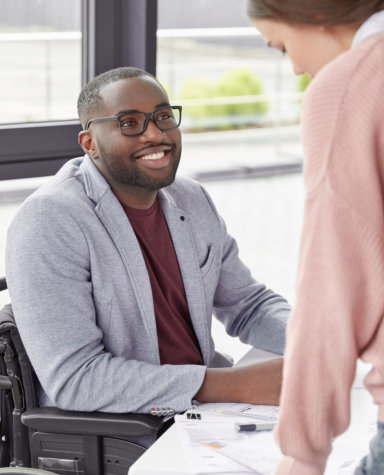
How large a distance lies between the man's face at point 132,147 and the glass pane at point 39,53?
0.67m

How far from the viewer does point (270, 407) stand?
1802 millimetres

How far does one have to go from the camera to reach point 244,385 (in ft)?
6.06

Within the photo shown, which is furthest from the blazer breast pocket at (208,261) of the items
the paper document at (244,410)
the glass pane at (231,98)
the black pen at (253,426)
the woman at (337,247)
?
the glass pane at (231,98)

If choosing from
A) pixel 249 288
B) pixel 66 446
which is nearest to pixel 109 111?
→ pixel 249 288

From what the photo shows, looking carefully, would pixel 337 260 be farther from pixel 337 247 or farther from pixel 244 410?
pixel 244 410

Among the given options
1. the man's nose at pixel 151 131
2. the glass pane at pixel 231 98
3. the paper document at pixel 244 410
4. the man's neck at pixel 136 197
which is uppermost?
the man's nose at pixel 151 131

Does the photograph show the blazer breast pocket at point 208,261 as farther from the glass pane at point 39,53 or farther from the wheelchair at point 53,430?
the glass pane at point 39,53

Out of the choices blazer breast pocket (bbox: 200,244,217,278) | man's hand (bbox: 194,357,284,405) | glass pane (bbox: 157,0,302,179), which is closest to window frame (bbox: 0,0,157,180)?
blazer breast pocket (bbox: 200,244,217,278)

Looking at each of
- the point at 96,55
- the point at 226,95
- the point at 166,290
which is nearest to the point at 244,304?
the point at 166,290

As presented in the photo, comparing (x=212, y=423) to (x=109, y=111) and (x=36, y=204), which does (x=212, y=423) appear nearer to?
(x=36, y=204)

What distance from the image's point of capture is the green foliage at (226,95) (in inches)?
445

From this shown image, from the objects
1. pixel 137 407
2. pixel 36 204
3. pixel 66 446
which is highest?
pixel 36 204

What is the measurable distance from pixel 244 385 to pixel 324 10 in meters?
1.00

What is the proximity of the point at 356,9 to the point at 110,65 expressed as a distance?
1.88 meters
